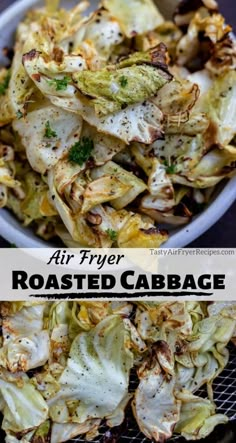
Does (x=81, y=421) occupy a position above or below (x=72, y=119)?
below

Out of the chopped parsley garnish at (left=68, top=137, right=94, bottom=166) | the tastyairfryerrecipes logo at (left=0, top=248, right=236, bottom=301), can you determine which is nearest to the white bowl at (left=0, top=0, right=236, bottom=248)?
→ the tastyairfryerrecipes logo at (left=0, top=248, right=236, bottom=301)

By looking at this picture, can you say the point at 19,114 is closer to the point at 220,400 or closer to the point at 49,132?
the point at 49,132

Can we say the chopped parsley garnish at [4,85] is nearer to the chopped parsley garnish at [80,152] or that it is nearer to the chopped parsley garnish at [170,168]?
the chopped parsley garnish at [80,152]

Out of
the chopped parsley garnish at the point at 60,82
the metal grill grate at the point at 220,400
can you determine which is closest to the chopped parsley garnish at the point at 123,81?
the chopped parsley garnish at the point at 60,82

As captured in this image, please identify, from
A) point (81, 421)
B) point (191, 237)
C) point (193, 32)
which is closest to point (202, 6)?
point (193, 32)

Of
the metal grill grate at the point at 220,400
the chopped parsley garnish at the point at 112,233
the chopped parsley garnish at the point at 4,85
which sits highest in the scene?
the chopped parsley garnish at the point at 4,85

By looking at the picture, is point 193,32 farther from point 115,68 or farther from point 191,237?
point 191,237

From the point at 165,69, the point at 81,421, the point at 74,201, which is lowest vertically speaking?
the point at 81,421
